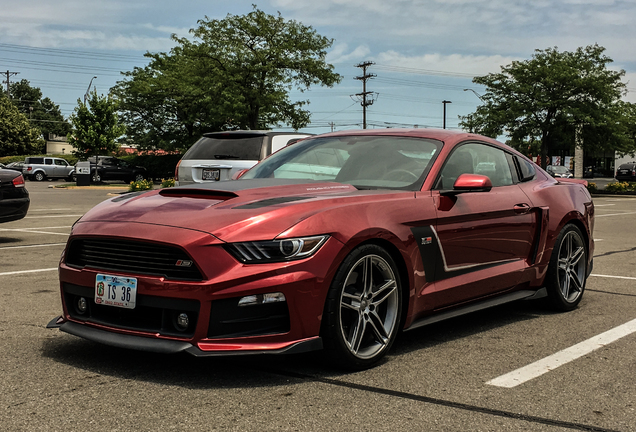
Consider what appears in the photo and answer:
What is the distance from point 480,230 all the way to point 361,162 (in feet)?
3.08

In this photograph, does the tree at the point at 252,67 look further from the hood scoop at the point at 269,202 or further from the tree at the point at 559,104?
the hood scoop at the point at 269,202

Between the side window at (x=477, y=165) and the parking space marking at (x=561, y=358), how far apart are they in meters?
1.30

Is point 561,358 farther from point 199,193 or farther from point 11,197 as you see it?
point 11,197

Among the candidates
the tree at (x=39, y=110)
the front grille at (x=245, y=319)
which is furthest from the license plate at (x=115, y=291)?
the tree at (x=39, y=110)

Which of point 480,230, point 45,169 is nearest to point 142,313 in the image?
point 480,230

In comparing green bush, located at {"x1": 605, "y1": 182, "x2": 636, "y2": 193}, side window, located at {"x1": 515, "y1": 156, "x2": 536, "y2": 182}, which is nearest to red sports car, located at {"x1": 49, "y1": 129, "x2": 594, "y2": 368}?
side window, located at {"x1": 515, "y1": 156, "x2": 536, "y2": 182}

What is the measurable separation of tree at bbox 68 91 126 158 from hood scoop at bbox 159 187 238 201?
4040 centimetres

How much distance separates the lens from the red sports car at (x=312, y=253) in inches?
141

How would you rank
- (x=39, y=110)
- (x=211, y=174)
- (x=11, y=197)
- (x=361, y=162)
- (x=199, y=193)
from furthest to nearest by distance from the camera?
(x=39, y=110) < (x=211, y=174) < (x=11, y=197) < (x=361, y=162) < (x=199, y=193)

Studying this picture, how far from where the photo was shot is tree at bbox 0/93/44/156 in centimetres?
7806

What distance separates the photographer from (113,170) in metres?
44.6

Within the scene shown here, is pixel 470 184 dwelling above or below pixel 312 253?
above

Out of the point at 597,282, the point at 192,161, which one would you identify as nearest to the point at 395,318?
the point at 597,282

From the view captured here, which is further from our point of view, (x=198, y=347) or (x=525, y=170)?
(x=525, y=170)
